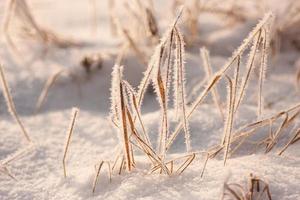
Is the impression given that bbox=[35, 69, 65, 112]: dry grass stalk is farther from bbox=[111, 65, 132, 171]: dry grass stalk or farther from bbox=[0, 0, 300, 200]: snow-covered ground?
bbox=[111, 65, 132, 171]: dry grass stalk

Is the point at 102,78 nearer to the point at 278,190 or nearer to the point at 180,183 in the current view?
the point at 180,183

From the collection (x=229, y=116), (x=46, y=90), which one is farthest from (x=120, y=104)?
(x=46, y=90)

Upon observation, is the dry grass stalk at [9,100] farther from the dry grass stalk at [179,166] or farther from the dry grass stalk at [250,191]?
the dry grass stalk at [250,191]

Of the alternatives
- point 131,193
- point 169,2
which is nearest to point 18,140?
point 131,193

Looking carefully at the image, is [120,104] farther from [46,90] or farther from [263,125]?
[46,90]

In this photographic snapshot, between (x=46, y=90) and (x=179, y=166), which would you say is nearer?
(x=179, y=166)

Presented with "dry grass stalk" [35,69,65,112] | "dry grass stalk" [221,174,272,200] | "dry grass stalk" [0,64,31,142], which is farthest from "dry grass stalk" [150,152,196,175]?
"dry grass stalk" [35,69,65,112]
